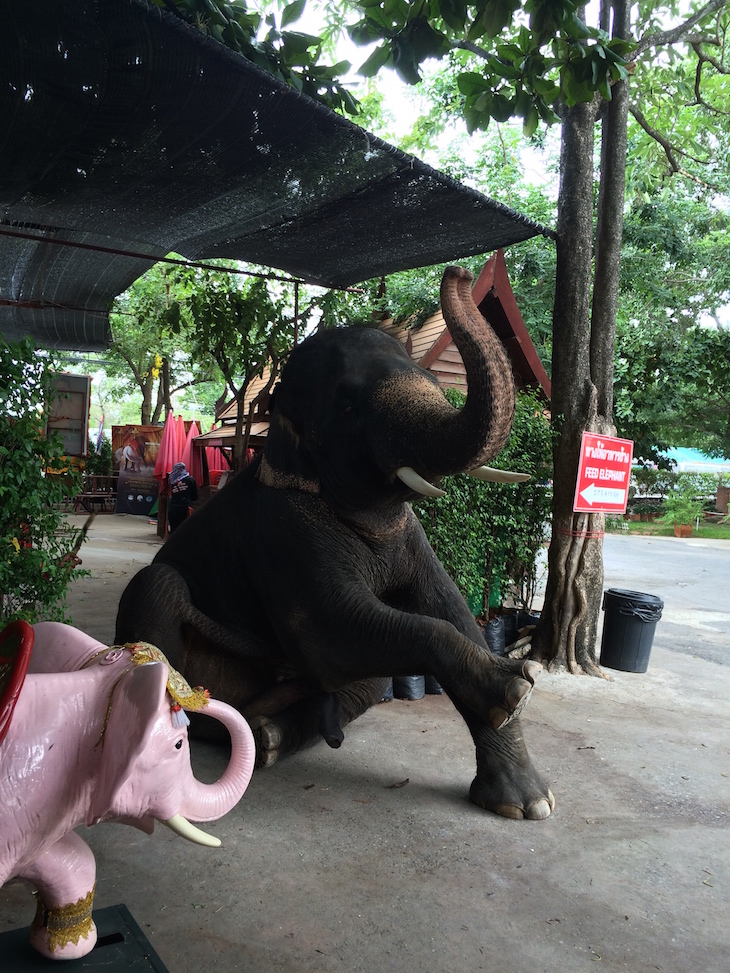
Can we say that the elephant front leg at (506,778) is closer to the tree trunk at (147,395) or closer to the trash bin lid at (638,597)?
the trash bin lid at (638,597)

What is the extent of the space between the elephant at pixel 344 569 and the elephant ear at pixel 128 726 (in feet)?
4.70

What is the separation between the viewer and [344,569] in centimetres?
329

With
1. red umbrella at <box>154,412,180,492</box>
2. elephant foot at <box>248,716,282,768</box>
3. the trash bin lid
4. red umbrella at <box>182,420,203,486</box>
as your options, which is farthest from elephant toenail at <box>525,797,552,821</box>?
red umbrella at <box>182,420,203,486</box>

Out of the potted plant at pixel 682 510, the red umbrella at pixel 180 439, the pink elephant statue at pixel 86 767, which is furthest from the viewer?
the potted plant at pixel 682 510

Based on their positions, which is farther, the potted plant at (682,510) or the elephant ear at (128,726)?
the potted plant at (682,510)

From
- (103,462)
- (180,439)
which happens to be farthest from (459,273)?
(103,462)

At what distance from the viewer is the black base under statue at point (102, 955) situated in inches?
72.8

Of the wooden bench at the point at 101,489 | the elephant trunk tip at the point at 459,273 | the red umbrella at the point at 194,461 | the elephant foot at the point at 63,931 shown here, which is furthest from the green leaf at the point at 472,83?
the wooden bench at the point at 101,489

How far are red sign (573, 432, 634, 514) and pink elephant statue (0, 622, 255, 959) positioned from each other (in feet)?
14.6

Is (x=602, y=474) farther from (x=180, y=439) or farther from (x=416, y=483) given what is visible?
(x=180, y=439)

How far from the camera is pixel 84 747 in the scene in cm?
173

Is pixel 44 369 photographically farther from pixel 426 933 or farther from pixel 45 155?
pixel 426 933

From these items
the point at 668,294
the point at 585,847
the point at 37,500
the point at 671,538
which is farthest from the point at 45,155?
the point at 671,538

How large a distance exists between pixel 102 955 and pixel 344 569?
1.70 meters
